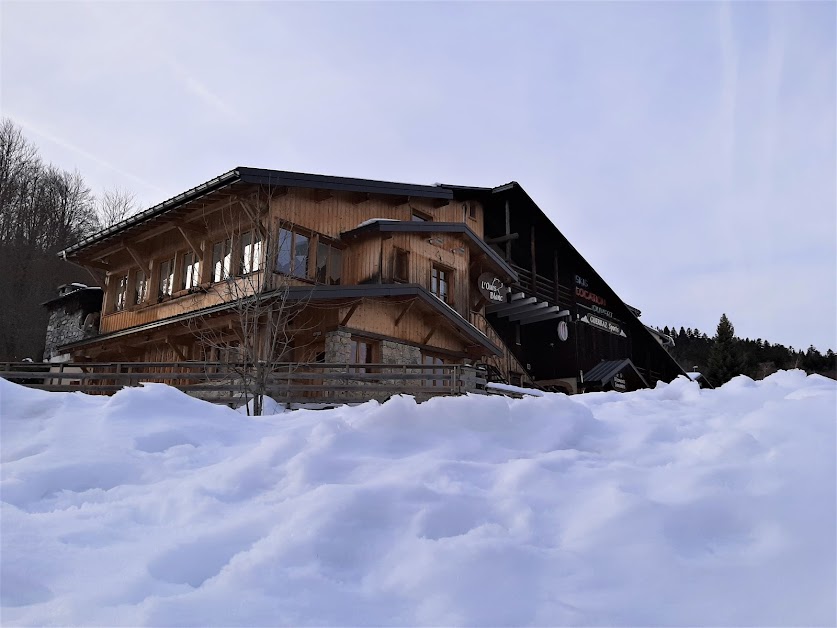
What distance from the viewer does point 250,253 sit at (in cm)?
1698

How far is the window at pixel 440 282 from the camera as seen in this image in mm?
20312

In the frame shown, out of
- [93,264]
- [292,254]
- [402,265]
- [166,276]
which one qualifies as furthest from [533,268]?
[93,264]

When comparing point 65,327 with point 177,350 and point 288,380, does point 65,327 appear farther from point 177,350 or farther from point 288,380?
point 288,380

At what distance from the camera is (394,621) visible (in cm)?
295

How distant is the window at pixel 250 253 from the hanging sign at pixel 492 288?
8.92 meters

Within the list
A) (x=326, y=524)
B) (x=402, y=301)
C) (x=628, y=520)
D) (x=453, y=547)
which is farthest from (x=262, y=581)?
(x=402, y=301)

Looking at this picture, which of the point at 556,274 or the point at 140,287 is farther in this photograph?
the point at 556,274

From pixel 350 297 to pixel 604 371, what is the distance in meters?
14.8

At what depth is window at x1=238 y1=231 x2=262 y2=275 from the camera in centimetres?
1633

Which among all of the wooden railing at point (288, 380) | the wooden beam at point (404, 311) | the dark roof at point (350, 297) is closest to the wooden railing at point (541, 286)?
the dark roof at point (350, 297)

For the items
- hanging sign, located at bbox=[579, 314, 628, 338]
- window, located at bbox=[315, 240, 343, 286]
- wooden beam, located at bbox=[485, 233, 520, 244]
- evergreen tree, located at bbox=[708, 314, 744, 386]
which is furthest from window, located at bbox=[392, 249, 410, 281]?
evergreen tree, located at bbox=[708, 314, 744, 386]

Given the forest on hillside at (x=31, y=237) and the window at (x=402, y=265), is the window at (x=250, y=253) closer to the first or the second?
the window at (x=402, y=265)

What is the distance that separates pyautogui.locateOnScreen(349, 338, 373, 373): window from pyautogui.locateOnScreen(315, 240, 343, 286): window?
7.28ft

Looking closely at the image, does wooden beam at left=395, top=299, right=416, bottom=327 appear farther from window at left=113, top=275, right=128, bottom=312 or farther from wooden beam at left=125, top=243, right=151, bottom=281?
window at left=113, top=275, right=128, bottom=312
